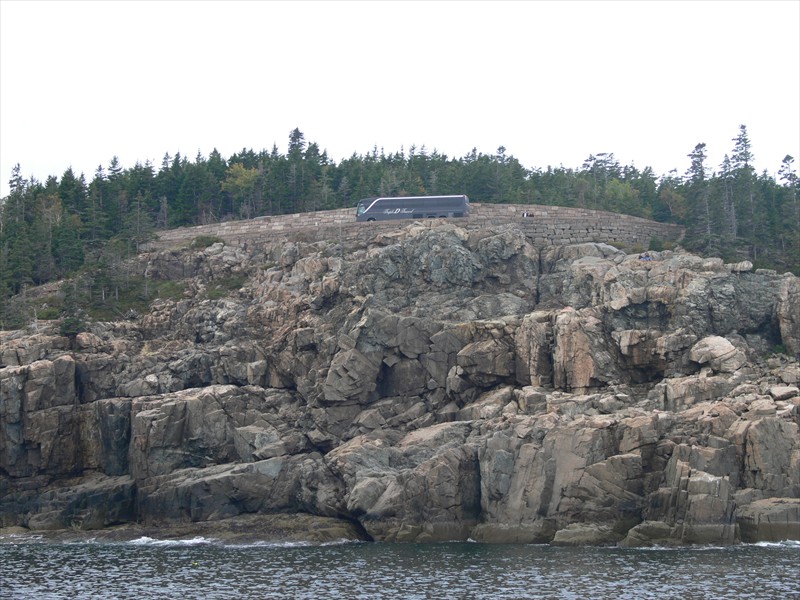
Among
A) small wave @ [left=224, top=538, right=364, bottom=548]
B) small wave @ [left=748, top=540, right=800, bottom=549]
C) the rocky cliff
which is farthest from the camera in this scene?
small wave @ [left=224, top=538, right=364, bottom=548]

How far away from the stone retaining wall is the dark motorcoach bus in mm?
1300

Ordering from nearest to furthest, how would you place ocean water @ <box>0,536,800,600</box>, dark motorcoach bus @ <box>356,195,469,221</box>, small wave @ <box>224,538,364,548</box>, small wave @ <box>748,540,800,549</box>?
ocean water @ <box>0,536,800,600</box>, small wave @ <box>748,540,800,549</box>, small wave @ <box>224,538,364,548</box>, dark motorcoach bus @ <box>356,195,469,221</box>

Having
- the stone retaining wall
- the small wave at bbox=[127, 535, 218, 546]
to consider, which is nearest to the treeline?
the stone retaining wall

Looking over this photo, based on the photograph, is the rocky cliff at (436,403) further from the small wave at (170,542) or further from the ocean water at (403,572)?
the ocean water at (403,572)

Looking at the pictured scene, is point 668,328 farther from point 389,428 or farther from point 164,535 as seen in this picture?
point 164,535

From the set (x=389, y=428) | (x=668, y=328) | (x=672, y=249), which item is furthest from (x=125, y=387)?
(x=672, y=249)

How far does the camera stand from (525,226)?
309 feet

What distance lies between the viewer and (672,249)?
307ft

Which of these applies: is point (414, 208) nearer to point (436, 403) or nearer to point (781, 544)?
point (436, 403)

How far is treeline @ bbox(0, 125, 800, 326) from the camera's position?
99.9m

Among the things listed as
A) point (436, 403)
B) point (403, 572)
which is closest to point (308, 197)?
point (436, 403)

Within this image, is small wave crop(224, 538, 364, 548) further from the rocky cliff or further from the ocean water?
the rocky cliff

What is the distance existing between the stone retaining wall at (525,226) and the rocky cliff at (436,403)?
11.8 ft

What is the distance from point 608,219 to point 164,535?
4772 cm
